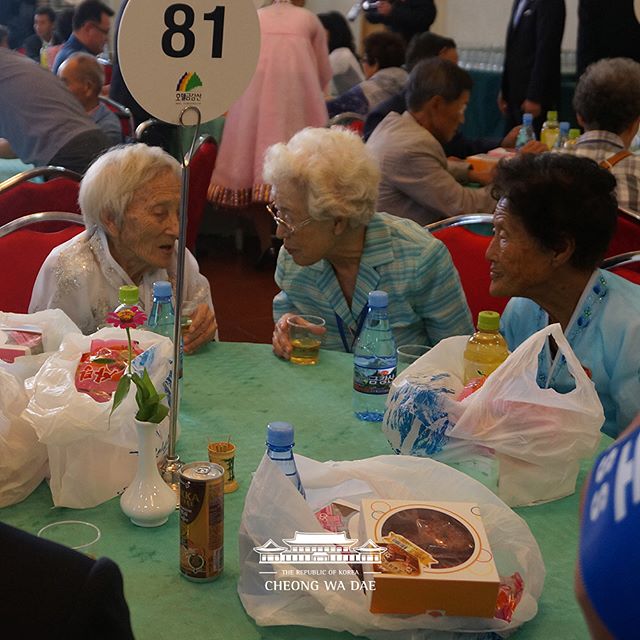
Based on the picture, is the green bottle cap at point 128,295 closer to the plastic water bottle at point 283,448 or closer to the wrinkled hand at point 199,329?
the wrinkled hand at point 199,329

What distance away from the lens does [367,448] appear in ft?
6.05

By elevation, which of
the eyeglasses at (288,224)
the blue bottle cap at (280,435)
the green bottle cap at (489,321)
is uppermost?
the blue bottle cap at (280,435)

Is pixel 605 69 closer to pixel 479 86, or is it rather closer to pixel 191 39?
pixel 191 39

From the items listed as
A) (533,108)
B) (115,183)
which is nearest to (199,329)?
(115,183)

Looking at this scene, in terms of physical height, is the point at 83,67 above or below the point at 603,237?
below

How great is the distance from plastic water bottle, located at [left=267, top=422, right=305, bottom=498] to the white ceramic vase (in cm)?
24

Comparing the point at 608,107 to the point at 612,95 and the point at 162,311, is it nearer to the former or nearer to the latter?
the point at 612,95

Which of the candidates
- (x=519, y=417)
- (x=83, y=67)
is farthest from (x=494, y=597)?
(x=83, y=67)

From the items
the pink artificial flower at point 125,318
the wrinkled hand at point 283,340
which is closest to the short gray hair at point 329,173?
the wrinkled hand at point 283,340

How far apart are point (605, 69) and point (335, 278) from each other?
1.99 meters

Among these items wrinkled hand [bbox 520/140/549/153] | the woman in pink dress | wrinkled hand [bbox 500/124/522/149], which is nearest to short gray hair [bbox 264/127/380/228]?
wrinkled hand [bbox 520/140/549/153]

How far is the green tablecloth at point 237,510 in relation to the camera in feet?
4.31

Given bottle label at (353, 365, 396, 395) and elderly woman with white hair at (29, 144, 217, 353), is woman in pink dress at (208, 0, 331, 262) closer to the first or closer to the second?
elderly woman with white hair at (29, 144, 217, 353)

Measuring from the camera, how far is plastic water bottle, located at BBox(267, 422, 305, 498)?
1371 millimetres
